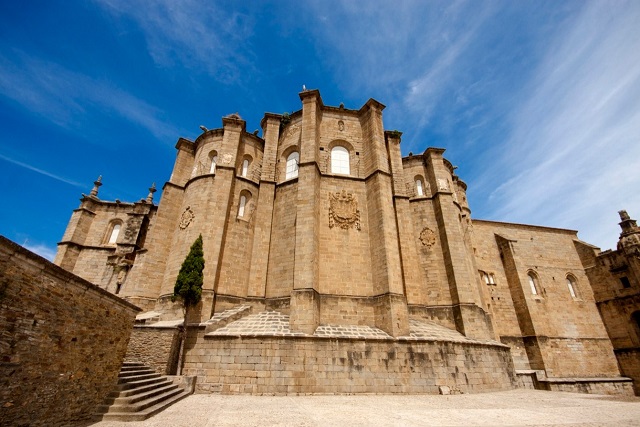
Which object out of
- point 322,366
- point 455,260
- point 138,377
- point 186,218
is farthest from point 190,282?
point 455,260

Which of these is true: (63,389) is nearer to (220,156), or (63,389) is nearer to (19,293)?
(19,293)

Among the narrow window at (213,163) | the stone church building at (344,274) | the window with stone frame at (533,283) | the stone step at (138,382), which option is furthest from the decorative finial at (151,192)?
the window with stone frame at (533,283)

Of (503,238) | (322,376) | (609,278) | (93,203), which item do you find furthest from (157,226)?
(609,278)

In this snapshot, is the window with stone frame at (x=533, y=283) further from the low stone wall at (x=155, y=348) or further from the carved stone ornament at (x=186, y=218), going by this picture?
the carved stone ornament at (x=186, y=218)

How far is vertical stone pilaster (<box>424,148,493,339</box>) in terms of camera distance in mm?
14836

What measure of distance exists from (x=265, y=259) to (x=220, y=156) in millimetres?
6823

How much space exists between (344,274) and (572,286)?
22669 mm

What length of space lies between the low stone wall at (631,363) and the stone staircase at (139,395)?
30.2 m

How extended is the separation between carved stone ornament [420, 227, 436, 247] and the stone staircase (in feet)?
47.6

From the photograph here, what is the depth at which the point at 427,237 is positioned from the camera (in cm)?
→ 1775

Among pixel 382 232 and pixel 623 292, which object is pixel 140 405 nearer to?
pixel 382 232

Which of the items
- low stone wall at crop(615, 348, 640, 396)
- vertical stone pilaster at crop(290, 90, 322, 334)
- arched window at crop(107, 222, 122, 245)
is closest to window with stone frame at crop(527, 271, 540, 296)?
low stone wall at crop(615, 348, 640, 396)

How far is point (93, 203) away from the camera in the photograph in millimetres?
22562

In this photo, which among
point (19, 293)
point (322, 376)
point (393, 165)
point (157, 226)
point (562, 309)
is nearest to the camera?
point (19, 293)
